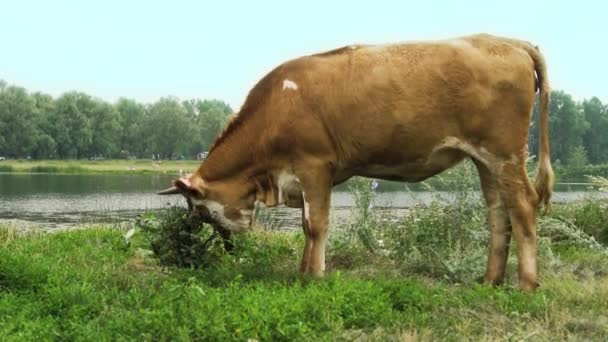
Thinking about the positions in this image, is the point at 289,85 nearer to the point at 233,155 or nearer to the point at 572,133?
the point at 233,155

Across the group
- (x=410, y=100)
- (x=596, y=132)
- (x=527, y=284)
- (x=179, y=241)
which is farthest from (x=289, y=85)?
(x=596, y=132)

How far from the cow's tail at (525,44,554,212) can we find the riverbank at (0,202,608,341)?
945 mm

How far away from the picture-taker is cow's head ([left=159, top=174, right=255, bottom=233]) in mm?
7434

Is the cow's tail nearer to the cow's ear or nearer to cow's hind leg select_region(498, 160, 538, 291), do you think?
cow's hind leg select_region(498, 160, 538, 291)

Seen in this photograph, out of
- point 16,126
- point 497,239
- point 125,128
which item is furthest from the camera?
point 125,128

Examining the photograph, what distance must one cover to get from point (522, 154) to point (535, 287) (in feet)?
4.42

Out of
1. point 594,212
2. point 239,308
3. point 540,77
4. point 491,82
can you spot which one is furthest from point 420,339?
point 594,212

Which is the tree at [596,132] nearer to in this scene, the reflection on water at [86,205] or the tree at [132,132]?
the tree at [132,132]

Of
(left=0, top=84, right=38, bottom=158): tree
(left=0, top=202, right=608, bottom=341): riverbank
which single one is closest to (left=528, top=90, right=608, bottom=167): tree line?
(left=0, top=84, right=38, bottom=158): tree

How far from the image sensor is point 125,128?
104 meters

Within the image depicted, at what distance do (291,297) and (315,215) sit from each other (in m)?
1.61

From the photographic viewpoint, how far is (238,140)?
7430 mm

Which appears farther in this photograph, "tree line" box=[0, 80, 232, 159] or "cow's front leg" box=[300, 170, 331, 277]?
"tree line" box=[0, 80, 232, 159]

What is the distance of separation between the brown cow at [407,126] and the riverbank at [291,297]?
2.52 feet
